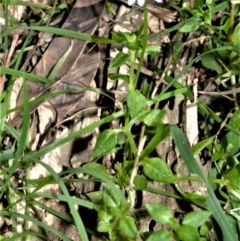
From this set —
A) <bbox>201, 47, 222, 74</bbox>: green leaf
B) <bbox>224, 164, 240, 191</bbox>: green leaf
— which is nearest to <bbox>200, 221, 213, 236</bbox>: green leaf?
<bbox>224, 164, 240, 191</bbox>: green leaf

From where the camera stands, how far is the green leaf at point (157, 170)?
1352 millimetres

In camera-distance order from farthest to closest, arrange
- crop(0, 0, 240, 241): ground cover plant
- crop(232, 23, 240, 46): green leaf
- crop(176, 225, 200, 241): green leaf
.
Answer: crop(232, 23, 240, 46): green leaf
crop(0, 0, 240, 241): ground cover plant
crop(176, 225, 200, 241): green leaf

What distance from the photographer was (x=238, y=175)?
1.41m

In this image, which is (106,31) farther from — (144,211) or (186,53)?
(144,211)

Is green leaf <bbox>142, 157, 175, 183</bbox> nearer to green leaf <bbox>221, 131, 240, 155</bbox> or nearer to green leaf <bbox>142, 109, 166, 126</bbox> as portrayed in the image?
green leaf <bbox>142, 109, 166, 126</bbox>

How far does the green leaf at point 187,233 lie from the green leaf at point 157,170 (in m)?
0.12

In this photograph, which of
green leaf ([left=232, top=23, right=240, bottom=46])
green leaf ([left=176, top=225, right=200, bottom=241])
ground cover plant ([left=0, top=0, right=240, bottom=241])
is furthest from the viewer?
green leaf ([left=232, top=23, right=240, bottom=46])

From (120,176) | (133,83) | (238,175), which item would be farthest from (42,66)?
(238,175)

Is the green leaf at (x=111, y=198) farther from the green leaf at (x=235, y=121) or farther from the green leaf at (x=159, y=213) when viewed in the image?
the green leaf at (x=235, y=121)

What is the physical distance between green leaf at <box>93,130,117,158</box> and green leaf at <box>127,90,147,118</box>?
0.07 meters

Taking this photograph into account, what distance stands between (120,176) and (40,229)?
26 centimetres

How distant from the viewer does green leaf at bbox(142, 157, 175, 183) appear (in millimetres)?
1352

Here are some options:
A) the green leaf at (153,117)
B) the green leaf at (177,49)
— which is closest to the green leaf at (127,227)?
the green leaf at (153,117)

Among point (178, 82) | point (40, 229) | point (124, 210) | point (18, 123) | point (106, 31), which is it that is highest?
point (106, 31)
